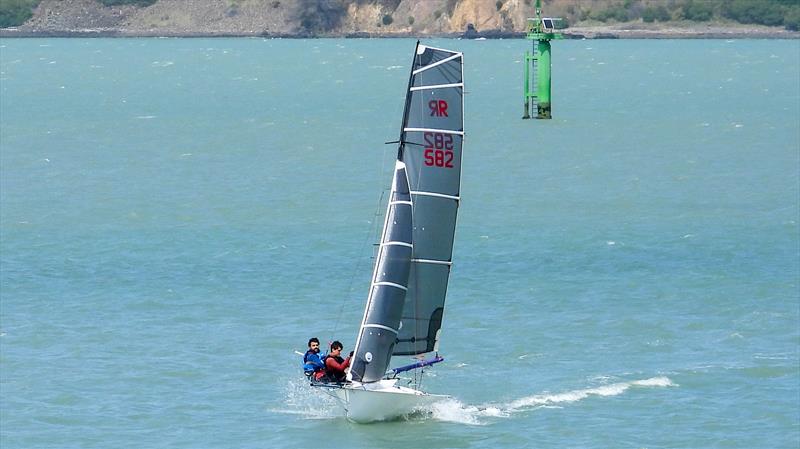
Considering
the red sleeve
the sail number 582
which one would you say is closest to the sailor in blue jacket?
the red sleeve

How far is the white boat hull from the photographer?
3925 centimetres

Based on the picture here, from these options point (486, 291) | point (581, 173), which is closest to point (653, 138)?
point (581, 173)

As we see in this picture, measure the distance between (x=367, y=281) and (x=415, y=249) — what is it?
18809mm

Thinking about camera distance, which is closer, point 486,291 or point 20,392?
point 20,392

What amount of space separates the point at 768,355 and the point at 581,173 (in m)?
42.0

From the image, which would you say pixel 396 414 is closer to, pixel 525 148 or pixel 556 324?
pixel 556 324

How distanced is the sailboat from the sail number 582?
2 centimetres

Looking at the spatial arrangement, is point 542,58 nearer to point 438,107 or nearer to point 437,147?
point 437,147

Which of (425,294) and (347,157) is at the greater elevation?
(425,294)

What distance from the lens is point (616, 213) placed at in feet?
243

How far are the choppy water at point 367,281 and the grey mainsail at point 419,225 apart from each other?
1.92 m

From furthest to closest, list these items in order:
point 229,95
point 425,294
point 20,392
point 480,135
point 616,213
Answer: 1. point 229,95
2. point 480,135
3. point 616,213
4. point 20,392
5. point 425,294

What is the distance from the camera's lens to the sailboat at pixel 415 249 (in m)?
38.4

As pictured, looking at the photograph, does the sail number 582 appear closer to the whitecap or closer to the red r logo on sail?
the red r logo on sail
